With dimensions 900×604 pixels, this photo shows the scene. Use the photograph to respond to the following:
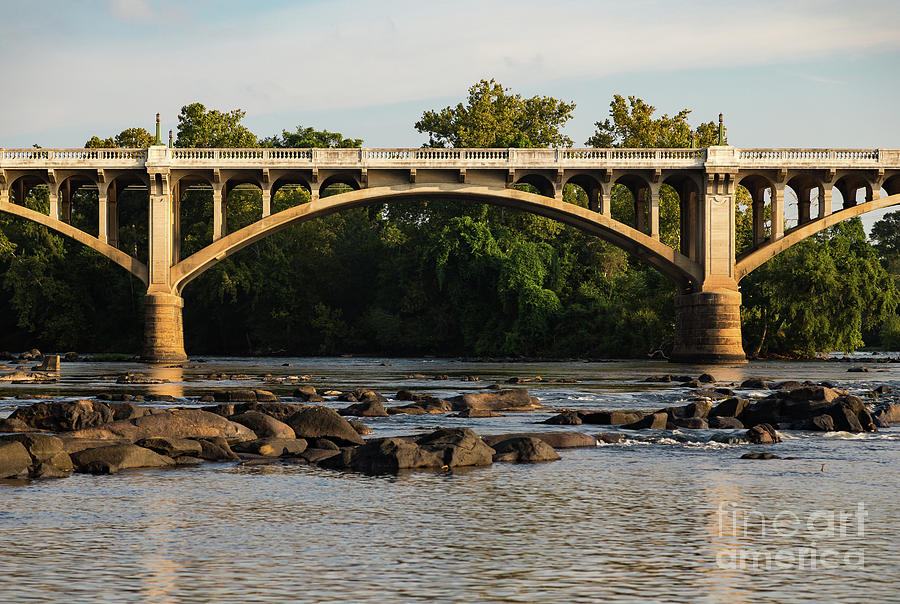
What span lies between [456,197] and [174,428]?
43394 mm

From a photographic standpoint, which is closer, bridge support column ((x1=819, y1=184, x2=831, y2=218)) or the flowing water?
the flowing water

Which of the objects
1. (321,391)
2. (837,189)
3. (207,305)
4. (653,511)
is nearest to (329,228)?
(207,305)

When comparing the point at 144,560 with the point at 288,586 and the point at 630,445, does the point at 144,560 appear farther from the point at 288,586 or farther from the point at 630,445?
the point at 630,445

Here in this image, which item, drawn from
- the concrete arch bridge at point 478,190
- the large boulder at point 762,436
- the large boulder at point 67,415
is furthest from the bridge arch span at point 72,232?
the large boulder at point 762,436

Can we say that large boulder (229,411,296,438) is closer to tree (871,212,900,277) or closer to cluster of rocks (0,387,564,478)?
cluster of rocks (0,387,564,478)

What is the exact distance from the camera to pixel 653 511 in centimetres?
1262

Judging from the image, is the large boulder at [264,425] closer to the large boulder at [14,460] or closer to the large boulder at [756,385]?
the large boulder at [14,460]

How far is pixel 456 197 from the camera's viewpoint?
61406mm

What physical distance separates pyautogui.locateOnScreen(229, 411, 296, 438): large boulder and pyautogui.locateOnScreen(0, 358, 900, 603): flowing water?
9.28ft

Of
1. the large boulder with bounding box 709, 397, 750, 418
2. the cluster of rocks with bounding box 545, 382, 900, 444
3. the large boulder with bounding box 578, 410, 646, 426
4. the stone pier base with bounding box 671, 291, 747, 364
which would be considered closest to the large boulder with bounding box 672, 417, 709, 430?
the cluster of rocks with bounding box 545, 382, 900, 444

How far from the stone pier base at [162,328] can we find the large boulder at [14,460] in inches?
1768

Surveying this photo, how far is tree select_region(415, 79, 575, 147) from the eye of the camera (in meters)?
86.6

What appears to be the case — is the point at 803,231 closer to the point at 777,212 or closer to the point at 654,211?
the point at 777,212

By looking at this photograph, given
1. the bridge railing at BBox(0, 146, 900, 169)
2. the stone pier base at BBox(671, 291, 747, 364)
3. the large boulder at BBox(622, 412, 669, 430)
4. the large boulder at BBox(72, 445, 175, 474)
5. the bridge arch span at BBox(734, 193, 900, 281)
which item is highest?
the bridge railing at BBox(0, 146, 900, 169)
